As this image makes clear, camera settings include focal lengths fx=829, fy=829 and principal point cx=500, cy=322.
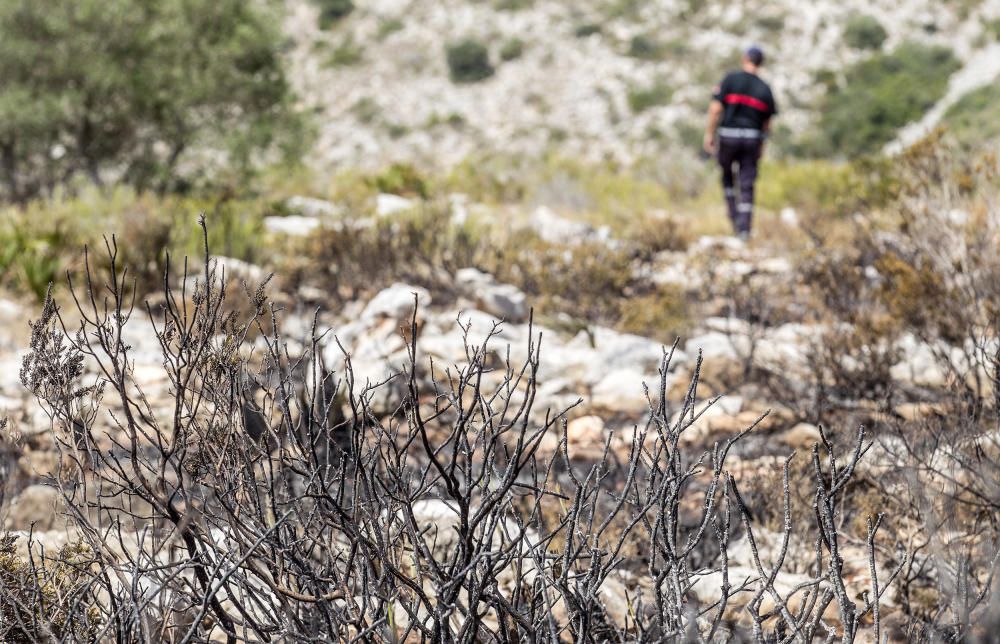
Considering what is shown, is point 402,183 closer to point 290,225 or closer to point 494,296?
point 290,225

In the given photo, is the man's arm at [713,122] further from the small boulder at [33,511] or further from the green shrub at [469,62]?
the green shrub at [469,62]

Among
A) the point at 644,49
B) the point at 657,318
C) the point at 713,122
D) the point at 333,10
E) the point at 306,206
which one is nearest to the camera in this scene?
the point at 657,318

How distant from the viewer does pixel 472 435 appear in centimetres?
355

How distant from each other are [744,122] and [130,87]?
7.46 meters

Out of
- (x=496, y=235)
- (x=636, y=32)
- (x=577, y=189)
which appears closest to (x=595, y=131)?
(x=636, y=32)

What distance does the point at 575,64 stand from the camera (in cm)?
3250

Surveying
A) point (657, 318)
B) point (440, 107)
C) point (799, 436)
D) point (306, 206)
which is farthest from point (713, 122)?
point (440, 107)

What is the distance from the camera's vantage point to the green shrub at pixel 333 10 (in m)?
36.8

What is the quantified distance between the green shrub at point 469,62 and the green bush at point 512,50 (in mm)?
837

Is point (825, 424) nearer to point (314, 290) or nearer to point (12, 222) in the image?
point (314, 290)

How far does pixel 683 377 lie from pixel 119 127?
30.8 feet

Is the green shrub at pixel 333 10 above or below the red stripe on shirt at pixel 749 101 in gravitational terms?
above

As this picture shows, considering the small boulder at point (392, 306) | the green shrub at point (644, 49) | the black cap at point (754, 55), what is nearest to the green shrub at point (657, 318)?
the small boulder at point (392, 306)

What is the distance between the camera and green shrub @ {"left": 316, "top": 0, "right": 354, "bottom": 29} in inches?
1451
